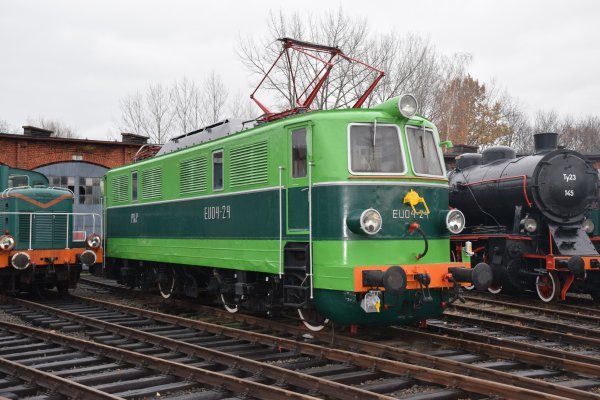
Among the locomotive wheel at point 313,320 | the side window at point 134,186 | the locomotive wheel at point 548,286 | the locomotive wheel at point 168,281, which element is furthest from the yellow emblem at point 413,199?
the side window at point 134,186

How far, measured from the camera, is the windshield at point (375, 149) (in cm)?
808

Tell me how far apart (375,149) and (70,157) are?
19911 mm

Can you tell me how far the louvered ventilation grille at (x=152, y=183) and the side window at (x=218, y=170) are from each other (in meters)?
2.45

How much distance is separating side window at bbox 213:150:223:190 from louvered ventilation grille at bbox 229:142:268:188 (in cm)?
38

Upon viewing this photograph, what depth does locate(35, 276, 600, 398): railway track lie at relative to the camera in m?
6.22

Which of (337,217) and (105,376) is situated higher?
(337,217)

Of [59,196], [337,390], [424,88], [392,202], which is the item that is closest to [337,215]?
[392,202]

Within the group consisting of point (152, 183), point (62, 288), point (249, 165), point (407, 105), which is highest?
point (407, 105)

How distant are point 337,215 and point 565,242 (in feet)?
25.5

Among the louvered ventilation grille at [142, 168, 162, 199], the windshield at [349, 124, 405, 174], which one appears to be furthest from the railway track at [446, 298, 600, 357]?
the louvered ventilation grille at [142, 168, 162, 199]

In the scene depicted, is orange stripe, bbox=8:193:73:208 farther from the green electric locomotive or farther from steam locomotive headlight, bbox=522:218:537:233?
steam locomotive headlight, bbox=522:218:537:233

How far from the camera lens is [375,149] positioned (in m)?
8.20

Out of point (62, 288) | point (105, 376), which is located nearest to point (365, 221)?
point (105, 376)

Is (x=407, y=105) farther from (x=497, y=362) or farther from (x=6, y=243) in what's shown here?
(x=6, y=243)
